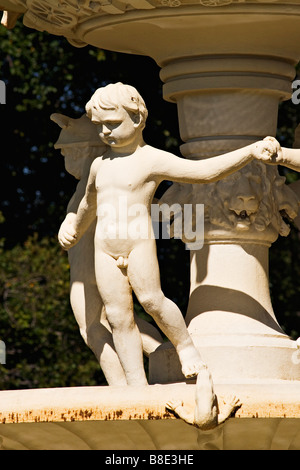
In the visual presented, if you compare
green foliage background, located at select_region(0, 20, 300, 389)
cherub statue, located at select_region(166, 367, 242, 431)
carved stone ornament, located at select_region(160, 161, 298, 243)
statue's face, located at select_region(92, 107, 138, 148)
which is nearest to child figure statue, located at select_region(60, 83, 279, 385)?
statue's face, located at select_region(92, 107, 138, 148)

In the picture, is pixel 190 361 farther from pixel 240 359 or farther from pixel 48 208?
pixel 48 208

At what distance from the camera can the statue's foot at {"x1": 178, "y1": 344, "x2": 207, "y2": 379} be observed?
242 inches

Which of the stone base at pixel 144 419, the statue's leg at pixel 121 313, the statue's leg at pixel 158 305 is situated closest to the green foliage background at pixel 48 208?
the statue's leg at pixel 121 313

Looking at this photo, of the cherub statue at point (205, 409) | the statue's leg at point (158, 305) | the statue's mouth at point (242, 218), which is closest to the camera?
the cherub statue at point (205, 409)

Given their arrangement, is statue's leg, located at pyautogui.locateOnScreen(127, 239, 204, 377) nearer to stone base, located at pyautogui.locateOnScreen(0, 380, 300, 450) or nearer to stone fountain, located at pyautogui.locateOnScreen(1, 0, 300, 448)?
stone base, located at pyautogui.locateOnScreen(0, 380, 300, 450)

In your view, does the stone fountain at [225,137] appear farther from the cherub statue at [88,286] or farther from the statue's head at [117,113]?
the statue's head at [117,113]

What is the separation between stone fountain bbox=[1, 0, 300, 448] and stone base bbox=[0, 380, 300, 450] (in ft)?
1.42

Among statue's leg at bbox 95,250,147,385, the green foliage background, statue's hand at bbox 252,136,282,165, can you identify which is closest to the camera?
statue's hand at bbox 252,136,282,165

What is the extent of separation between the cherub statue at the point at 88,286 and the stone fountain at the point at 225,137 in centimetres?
23

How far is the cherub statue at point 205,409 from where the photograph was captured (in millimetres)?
5746

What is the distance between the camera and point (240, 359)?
6.57 meters

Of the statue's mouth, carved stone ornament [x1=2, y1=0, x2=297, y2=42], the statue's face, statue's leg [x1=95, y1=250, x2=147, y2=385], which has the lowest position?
statue's leg [x1=95, y1=250, x2=147, y2=385]

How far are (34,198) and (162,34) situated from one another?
661cm

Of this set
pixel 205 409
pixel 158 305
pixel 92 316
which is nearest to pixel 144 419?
pixel 205 409
